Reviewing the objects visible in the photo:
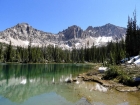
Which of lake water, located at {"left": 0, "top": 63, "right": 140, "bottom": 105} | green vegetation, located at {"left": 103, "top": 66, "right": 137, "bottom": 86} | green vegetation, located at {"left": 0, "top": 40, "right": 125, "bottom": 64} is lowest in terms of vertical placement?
lake water, located at {"left": 0, "top": 63, "right": 140, "bottom": 105}

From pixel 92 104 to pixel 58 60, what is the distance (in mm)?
163751

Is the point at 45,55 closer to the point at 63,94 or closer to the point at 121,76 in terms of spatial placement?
the point at 121,76

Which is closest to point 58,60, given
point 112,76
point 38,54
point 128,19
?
point 38,54

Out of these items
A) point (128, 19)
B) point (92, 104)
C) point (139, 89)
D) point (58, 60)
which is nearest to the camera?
point (92, 104)

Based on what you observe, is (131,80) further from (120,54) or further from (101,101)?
(120,54)

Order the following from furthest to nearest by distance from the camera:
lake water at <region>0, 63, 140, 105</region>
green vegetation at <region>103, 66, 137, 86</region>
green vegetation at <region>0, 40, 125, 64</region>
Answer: green vegetation at <region>0, 40, 125, 64</region>
green vegetation at <region>103, 66, 137, 86</region>
lake water at <region>0, 63, 140, 105</region>

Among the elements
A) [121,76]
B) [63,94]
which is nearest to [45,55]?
[121,76]

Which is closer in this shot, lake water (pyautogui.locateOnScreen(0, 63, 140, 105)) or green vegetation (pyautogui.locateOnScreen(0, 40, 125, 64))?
lake water (pyautogui.locateOnScreen(0, 63, 140, 105))

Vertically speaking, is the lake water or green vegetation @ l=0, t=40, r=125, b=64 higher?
green vegetation @ l=0, t=40, r=125, b=64

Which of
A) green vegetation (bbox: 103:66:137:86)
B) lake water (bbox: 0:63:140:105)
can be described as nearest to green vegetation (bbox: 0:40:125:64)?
green vegetation (bbox: 103:66:137:86)

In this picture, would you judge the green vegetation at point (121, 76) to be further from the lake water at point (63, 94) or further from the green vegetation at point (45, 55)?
the green vegetation at point (45, 55)

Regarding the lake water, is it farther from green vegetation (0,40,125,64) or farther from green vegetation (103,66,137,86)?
green vegetation (0,40,125,64)

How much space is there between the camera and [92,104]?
19250 mm

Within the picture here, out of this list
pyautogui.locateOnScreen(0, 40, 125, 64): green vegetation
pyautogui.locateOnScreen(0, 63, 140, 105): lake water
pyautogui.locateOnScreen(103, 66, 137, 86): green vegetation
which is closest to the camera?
Result: pyautogui.locateOnScreen(0, 63, 140, 105): lake water
